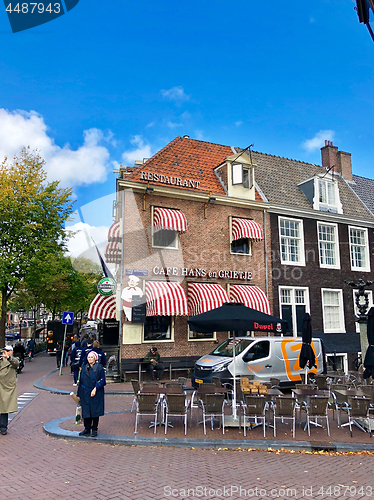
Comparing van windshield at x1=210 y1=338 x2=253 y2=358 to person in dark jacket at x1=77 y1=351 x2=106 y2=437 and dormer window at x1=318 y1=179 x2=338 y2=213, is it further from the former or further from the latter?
dormer window at x1=318 y1=179 x2=338 y2=213

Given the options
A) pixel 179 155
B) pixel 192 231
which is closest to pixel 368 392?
pixel 192 231

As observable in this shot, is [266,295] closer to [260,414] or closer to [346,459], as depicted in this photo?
[260,414]

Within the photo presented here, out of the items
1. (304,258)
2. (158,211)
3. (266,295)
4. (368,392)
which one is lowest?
(368,392)

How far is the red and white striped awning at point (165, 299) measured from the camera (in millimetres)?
16438

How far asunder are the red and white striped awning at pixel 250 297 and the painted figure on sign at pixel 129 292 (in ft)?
15.2

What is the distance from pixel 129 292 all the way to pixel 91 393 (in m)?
8.67

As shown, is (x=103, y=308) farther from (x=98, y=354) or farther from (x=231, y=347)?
(x=98, y=354)

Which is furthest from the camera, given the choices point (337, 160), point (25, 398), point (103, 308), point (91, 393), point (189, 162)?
point (337, 160)

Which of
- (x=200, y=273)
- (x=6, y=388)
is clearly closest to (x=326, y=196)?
(x=200, y=273)

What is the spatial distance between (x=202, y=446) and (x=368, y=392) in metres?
4.88

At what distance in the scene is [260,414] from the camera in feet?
28.6

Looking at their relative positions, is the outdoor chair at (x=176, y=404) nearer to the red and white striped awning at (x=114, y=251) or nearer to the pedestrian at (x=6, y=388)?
the pedestrian at (x=6, y=388)

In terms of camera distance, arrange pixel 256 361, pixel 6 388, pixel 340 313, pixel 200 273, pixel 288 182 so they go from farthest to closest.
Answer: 1. pixel 288 182
2. pixel 340 313
3. pixel 200 273
4. pixel 256 361
5. pixel 6 388

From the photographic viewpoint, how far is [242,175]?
20.1 meters
